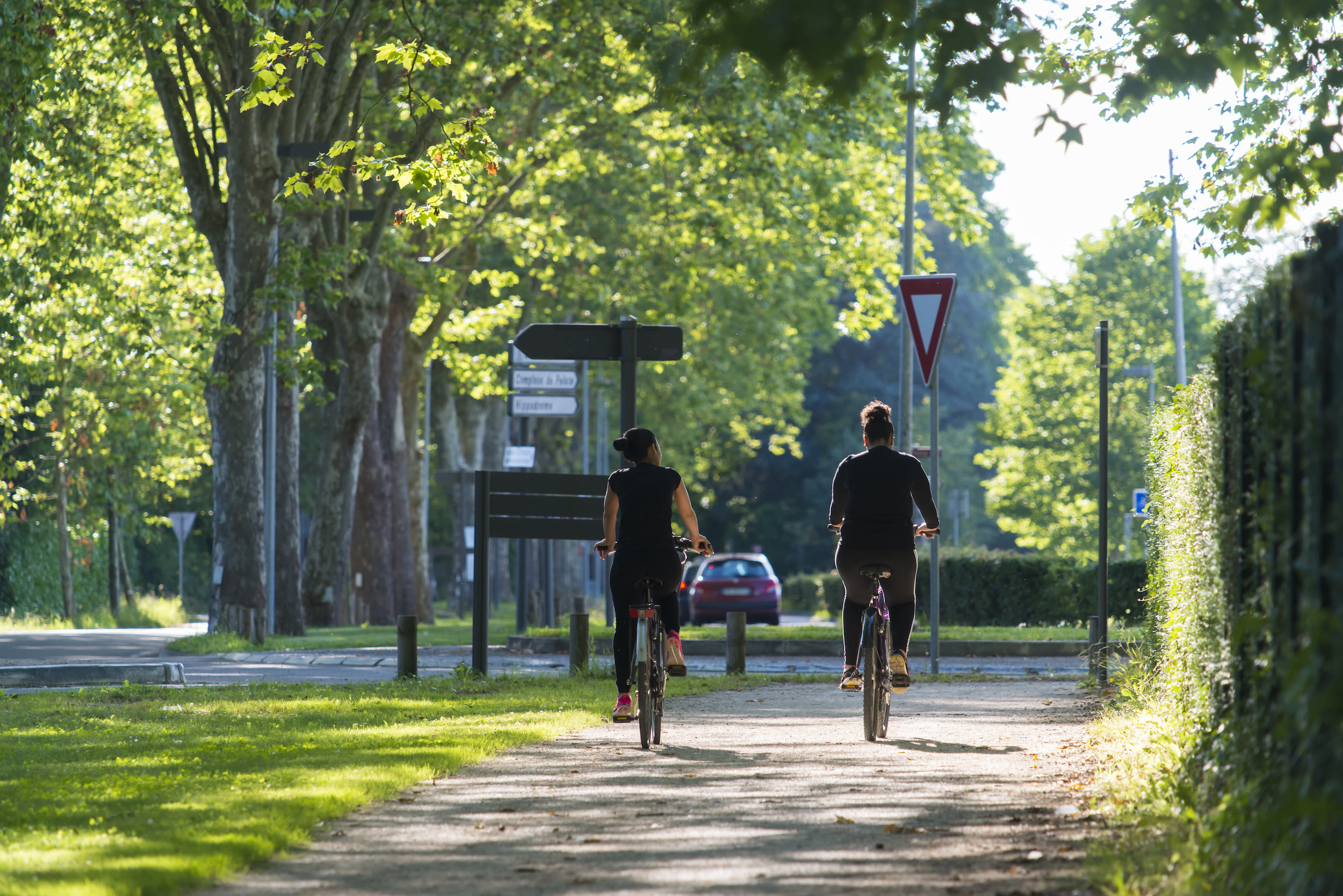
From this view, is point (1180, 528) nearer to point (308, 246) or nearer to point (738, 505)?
point (308, 246)

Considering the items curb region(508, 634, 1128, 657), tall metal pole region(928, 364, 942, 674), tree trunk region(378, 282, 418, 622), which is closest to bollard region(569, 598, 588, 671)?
tall metal pole region(928, 364, 942, 674)

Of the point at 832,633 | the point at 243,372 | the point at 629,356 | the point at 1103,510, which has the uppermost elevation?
the point at 243,372

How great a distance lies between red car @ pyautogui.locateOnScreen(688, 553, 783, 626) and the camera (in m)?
32.2

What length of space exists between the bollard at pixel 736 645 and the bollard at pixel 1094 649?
3.17m

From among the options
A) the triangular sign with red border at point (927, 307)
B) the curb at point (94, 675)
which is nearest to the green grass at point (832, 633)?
the curb at point (94, 675)

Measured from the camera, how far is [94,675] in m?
14.8

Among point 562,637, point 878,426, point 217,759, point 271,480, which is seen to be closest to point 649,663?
point 878,426

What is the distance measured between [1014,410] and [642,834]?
43.6 metres

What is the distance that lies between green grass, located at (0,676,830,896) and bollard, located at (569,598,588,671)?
373mm

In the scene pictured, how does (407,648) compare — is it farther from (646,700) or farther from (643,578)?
(646,700)

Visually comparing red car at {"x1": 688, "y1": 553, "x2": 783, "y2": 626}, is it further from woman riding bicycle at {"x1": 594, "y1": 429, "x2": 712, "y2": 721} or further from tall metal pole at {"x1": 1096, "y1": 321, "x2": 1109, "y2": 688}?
woman riding bicycle at {"x1": 594, "y1": 429, "x2": 712, "y2": 721}

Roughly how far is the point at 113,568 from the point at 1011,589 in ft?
80.7

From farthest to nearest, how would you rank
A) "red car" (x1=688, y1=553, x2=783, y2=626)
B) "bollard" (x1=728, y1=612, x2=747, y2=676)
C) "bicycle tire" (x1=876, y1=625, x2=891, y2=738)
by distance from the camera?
"red car" (x1=688, y1=553, x2=783, y2=626) < "bollard" (x1=728, y1=612, x2=747, y2=676) < "bicycle tire" (x1=876, y1=625, x2=891, y2=738)

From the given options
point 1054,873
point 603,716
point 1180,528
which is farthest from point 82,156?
point 1054,873
